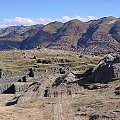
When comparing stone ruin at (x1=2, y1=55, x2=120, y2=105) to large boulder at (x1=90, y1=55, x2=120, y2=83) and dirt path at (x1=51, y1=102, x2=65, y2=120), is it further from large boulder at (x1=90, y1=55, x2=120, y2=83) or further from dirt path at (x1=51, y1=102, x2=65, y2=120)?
dirt path at (x1=51, y1=102, x2=65, y2=120)

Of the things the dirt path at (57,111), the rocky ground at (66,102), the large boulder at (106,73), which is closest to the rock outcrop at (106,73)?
the large boulder at (106,73)

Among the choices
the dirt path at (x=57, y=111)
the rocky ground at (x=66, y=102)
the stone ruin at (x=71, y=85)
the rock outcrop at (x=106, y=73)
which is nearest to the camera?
the dirt path at (x=57, y=111)

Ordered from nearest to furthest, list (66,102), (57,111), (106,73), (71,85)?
(57,111) < (66,102) < (71,85) < (106,73)

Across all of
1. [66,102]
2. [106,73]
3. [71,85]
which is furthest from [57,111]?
[106,73]

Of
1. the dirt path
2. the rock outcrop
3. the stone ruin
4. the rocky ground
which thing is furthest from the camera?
the rock outcrop

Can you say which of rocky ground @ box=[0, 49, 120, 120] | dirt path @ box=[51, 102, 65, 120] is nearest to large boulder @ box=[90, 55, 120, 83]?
rocky ground @ box=[0, 49, 120, 120]

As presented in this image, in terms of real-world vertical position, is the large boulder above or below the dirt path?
above

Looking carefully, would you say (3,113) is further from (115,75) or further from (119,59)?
(119,59)

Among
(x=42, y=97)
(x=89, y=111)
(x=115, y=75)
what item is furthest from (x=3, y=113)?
(x=115, y=75)

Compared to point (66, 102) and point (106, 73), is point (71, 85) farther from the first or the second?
point (66, 102)

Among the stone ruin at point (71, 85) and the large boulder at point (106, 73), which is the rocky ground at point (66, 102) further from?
the large boulder at point (106, 73)

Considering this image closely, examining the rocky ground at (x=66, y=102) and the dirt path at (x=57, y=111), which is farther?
the rocky ground at (x=66, y=102)

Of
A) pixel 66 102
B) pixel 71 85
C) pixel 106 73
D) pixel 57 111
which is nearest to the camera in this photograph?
pixel 57 111

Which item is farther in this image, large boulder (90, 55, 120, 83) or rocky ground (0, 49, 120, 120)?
large boulder (90, 55, 120, 83)
